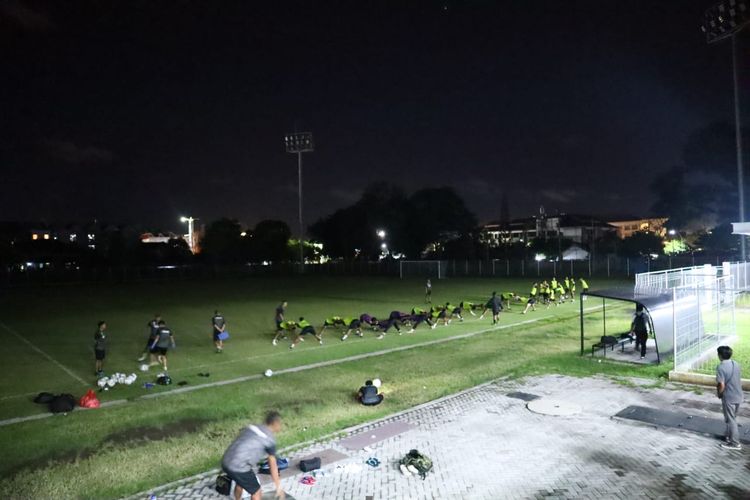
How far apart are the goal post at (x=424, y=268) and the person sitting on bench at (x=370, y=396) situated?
5859cm

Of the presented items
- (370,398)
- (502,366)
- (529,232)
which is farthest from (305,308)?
(529,232)

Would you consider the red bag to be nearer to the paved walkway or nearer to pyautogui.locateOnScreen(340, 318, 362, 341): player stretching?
the paved walkway

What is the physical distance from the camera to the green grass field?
9431 millimetres

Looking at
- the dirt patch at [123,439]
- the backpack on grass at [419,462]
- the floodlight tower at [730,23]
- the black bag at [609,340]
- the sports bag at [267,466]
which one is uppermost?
the floodlight tower at [730,23]

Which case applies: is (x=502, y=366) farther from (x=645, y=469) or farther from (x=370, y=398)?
(x=645, y=469)

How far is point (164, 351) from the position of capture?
1702cm

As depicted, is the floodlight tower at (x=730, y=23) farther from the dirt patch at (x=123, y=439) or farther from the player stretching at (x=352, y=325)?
the dirt patch at (x=123, y=439)

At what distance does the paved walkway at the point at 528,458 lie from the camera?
786 centimetres

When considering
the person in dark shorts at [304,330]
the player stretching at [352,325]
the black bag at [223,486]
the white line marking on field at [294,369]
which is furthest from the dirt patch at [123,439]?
the player stretching at [352,325]

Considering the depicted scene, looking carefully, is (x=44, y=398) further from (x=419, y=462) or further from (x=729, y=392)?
(x=729, y=392)

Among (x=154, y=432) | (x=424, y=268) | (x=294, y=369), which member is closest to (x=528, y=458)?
(x=154, y=432)

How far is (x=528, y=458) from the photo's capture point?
29.6 feet

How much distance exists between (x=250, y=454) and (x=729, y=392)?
8003 millimetres

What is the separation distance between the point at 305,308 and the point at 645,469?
91.7ft
